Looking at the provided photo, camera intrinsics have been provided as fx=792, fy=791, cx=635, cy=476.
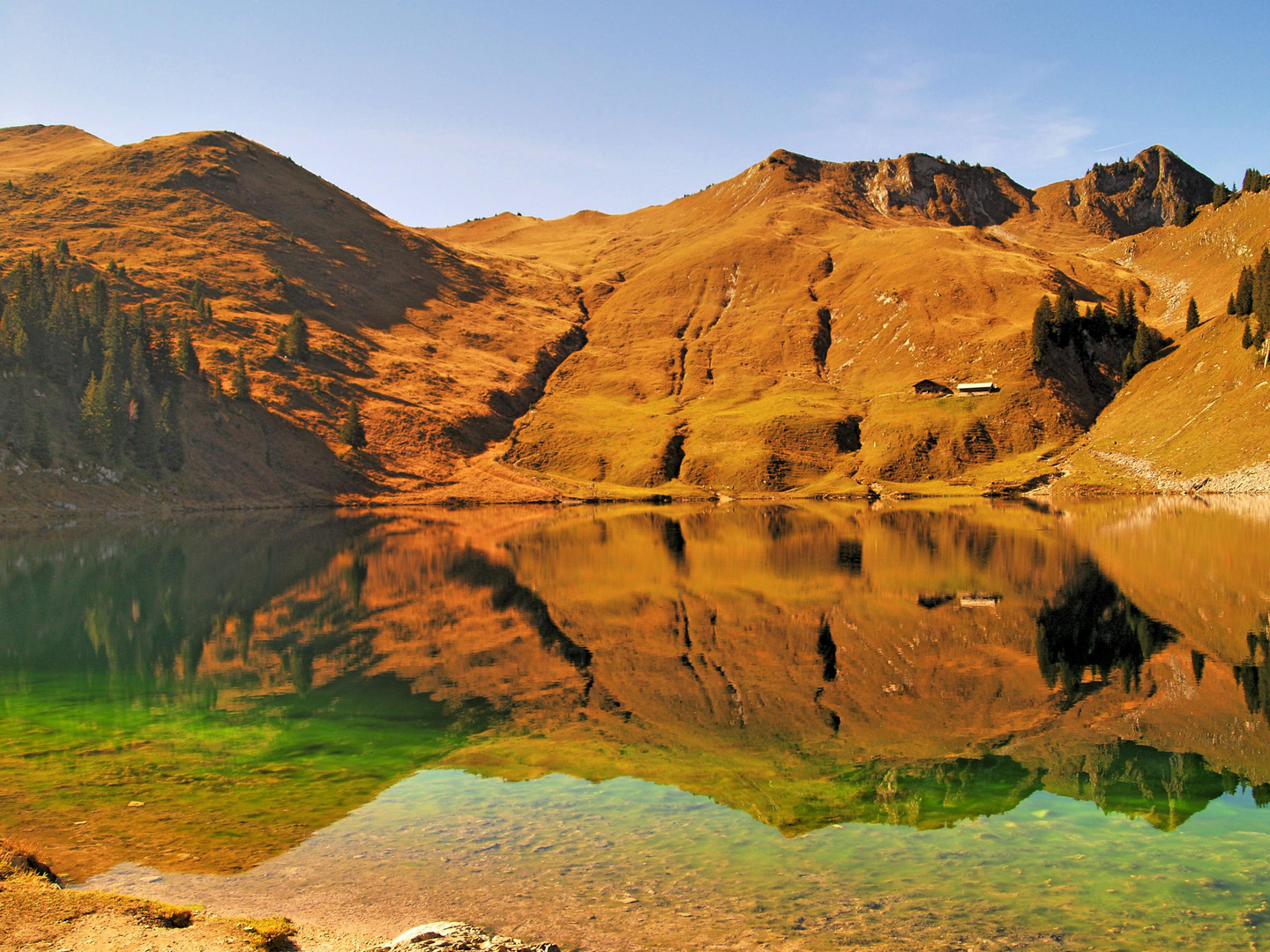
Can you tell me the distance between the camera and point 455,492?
17175cm

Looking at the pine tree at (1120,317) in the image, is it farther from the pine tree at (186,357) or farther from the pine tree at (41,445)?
the pine tree at (41,445)

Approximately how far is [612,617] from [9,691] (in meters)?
28.5

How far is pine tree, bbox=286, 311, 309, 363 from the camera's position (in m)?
188

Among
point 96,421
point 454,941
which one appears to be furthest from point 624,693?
point 96,421

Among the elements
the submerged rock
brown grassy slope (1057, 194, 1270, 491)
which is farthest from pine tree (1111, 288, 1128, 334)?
the submerged rock

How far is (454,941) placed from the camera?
41.4 ft

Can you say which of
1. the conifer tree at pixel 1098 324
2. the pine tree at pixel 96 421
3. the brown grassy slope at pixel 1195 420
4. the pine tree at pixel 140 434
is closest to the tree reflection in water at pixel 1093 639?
the brown grassy slope at pixel 1195 420

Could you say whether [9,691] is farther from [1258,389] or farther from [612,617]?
[1258,389]

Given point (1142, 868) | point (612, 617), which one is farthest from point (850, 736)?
point (612, 617)

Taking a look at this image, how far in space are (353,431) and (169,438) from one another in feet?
123

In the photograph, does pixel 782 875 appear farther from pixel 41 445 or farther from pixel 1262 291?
pixel 1262 291

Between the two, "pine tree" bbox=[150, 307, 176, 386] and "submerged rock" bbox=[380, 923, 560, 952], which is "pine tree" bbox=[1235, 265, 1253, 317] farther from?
"pine tree" bbox=[150, 307, 176, 386]

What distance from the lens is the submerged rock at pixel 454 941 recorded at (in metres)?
12.5

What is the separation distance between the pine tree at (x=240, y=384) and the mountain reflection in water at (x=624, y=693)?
10663 centimetres
